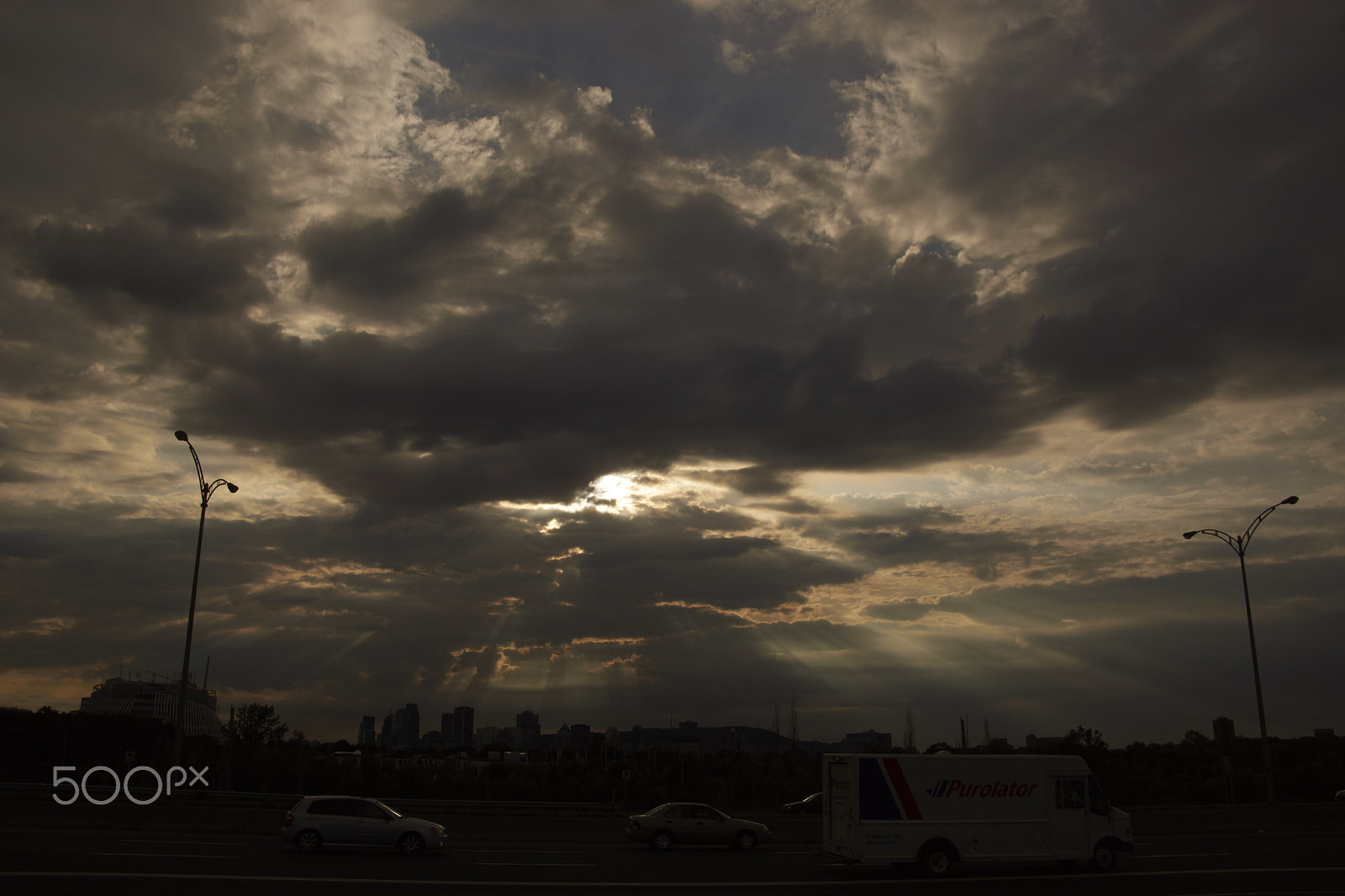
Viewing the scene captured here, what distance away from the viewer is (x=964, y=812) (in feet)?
73.0

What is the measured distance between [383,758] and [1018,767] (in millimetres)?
74990

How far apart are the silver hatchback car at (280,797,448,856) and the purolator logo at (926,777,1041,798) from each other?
1434 centimetres

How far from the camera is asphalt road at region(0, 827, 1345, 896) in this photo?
722 inches

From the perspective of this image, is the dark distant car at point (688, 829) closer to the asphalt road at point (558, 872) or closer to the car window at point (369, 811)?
the asphalt road at point (558, 872)

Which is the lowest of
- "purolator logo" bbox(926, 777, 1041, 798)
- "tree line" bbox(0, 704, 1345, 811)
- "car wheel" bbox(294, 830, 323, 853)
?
"tree line" bbox(0, 704, 1345, 811)

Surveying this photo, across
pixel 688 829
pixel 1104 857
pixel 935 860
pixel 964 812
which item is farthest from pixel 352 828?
Answer: pixel 1104 857

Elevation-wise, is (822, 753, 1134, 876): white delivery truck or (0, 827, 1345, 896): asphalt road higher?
(822, 753, 1134, 876): white delivery truck

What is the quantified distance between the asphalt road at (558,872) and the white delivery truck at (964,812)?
0.63 m

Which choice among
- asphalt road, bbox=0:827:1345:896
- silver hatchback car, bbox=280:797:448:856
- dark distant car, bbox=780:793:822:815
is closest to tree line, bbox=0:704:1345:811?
dark distant car, bbox=780:793:822:815

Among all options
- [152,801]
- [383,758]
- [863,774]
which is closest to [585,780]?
[383,758]

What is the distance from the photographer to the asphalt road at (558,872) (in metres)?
18.3

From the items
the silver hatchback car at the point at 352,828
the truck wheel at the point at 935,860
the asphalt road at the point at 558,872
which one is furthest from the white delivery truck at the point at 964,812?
the silver hatchback car at the point at 352,828

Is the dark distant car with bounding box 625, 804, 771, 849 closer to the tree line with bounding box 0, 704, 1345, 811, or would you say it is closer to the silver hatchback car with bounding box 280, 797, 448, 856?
the silver hatchback car with bounding box 280, 797, 448, 856
